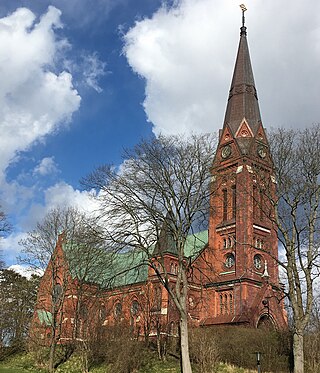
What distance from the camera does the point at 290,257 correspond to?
2203 centimetres

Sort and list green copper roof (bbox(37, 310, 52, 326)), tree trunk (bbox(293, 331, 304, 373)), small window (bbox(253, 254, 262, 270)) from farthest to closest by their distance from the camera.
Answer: small window (bbox(253, 254, 262, 270)) → green copper roof (bbox(37, 310, 52, 326)) → tree trunk (bbox(293, 331, 304, 373))

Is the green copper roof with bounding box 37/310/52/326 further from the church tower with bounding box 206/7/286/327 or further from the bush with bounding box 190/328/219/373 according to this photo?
the church tower with bounding box 206/7/286/327

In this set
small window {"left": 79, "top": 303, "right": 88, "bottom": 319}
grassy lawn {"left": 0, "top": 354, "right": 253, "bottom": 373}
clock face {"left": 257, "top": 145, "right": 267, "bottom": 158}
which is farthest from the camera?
small window {"left": 79, "top": 303, "right": 88, "bottom": 319}

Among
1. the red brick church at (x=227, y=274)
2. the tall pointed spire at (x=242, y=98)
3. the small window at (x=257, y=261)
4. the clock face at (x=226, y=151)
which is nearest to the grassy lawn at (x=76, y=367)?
the red brick church at (x=227, y=274)

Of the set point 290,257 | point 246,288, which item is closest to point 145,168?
point 290,257

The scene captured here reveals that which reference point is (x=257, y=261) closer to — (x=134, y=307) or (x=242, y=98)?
(x=134, y=307)

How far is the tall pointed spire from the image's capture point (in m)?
50.8

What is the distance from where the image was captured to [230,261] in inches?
1827

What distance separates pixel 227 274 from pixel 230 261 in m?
1.43

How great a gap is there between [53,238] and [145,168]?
1568 cm

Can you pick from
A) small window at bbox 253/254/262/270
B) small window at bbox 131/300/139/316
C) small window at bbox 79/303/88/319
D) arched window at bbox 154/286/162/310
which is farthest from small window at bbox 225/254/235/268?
small window at bbox 79/303/88/319

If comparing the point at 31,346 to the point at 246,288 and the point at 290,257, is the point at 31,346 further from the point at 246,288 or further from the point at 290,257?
the point at 290,257

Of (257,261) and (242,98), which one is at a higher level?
(242,98)

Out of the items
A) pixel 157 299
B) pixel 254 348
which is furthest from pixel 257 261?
pixel 254 348
